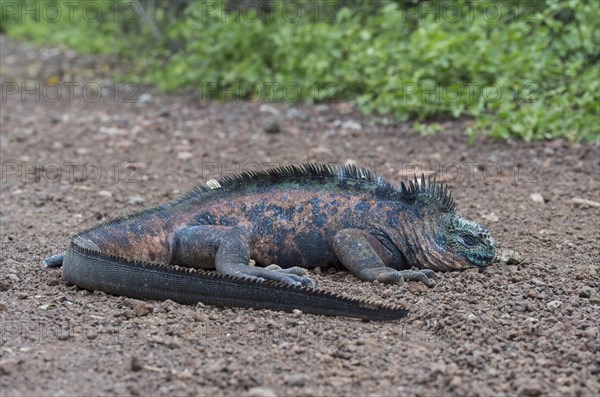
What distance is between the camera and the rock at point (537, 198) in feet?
22.8

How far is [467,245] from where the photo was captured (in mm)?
5195

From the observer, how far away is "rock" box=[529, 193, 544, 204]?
6.94 meters

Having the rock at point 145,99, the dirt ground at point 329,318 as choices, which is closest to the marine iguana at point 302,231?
the dirt ground at point 329,318

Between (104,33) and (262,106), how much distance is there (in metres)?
6.55

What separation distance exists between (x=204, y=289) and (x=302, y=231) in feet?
3.35

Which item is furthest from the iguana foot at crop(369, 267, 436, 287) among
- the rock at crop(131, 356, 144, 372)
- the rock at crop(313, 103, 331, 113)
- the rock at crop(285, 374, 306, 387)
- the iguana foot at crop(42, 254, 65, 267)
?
the rock at crop(313, 103, 331, 113)

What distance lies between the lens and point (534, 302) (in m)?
4.57

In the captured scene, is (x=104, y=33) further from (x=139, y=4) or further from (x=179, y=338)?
(x=179, y=338)

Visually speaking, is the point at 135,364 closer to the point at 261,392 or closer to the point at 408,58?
the point at 261,392

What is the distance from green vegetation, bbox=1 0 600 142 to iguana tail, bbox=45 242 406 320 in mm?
4604

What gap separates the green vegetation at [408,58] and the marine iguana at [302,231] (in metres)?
3.40

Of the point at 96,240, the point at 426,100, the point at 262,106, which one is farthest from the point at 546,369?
the point at 262,106

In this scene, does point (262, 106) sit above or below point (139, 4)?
below

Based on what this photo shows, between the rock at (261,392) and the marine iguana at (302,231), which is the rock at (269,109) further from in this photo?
the rock at (261,392)
